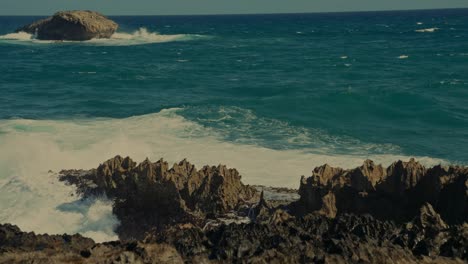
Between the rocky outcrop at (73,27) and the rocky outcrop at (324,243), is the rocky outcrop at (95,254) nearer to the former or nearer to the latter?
the rocky outcrop at (324,243)

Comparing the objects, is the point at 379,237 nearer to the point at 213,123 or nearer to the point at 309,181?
→ the point at 309,181

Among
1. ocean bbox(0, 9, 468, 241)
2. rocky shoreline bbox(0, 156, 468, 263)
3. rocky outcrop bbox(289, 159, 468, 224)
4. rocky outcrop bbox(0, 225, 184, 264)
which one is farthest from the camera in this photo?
ocean bbox(0, 9, 468, 241)

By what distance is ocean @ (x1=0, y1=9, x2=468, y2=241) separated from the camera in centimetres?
2358

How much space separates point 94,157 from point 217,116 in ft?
38.9

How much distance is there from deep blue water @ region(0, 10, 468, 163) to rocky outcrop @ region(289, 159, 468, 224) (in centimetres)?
1335

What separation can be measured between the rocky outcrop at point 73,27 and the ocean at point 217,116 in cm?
2533

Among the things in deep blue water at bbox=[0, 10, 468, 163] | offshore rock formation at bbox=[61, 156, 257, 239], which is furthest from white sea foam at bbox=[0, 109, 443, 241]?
deep blue water at bbox=[0, 10, 468, 163]

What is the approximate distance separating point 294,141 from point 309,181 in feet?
50.4

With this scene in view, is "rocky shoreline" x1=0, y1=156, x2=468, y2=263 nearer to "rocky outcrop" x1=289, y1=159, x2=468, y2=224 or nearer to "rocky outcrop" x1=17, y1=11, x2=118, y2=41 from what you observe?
"rocky outcrop" x1=289, y1=159, x2=468, y2=224

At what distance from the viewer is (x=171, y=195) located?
53.1ft

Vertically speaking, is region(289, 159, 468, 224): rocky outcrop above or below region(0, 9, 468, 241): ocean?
above

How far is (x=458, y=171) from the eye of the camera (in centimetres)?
1376

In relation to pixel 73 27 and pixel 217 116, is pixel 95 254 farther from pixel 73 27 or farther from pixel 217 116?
pixel 73 27

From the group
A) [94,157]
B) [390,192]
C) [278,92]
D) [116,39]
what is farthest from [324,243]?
[116,39]
